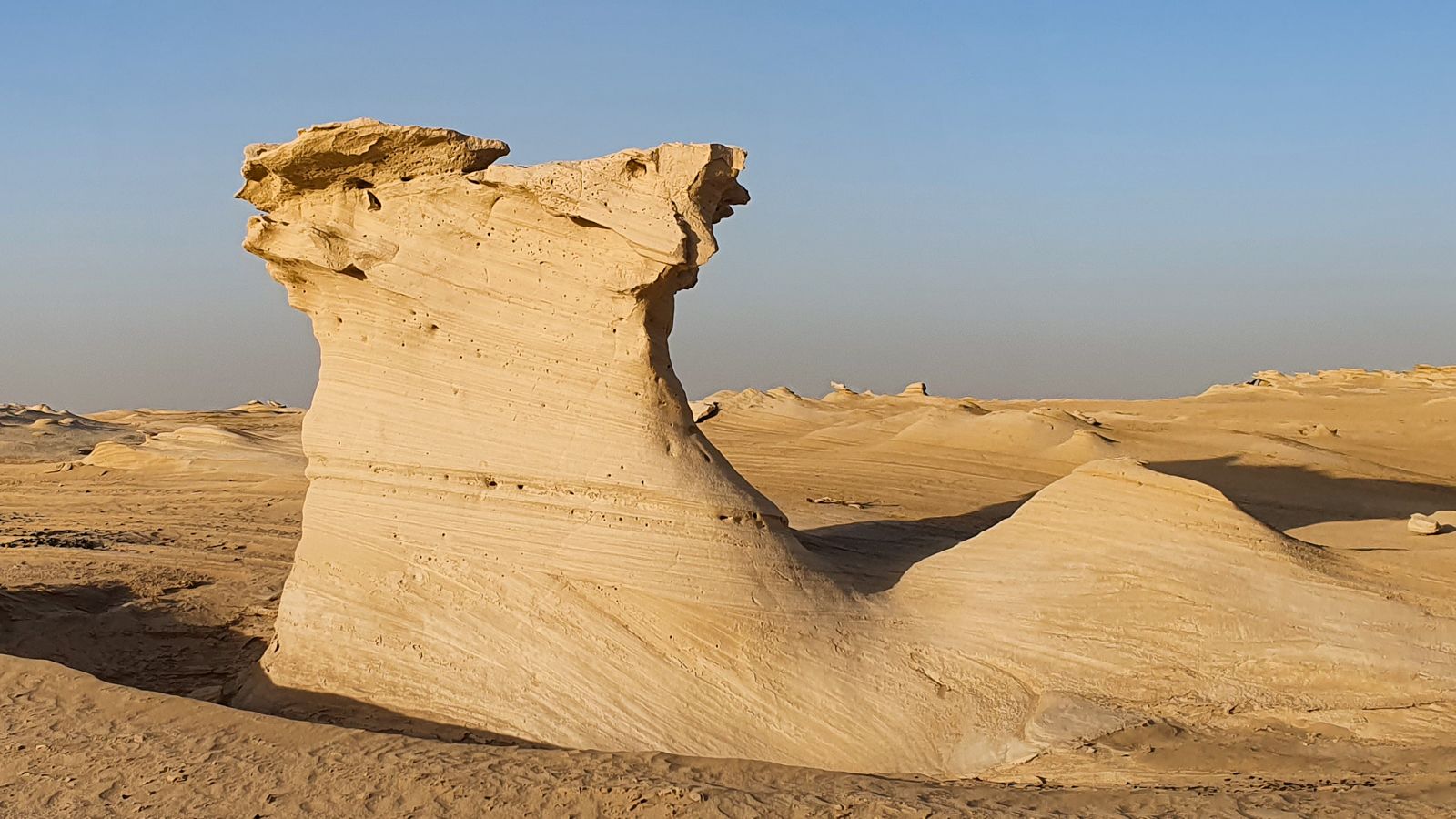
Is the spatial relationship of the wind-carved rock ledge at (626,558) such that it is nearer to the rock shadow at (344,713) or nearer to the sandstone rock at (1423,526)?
the rock shadow at (344,713)

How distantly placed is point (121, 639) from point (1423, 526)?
27.9ft

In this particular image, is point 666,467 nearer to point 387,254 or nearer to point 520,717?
point 520,717

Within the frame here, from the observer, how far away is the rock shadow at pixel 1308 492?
1212 cm

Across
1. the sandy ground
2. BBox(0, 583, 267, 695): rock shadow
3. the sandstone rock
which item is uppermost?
the sandstone rock

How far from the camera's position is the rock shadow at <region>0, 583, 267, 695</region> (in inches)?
287

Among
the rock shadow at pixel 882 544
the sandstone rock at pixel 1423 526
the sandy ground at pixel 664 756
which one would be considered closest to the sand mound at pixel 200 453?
the sandy ground at pixel 664 756

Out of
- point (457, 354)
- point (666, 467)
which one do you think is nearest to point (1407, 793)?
point (666, 467)

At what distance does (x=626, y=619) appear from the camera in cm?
581

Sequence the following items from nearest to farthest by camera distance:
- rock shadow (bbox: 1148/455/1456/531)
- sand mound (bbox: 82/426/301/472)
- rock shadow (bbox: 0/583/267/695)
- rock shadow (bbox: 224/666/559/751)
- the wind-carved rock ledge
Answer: the wind-carved rock ledge < rock shadow (bbox: 224/666/559/751) < rock shadow (bbox: 0/583/267/695) < rock shadow (bbox: 1148/455/1456/531) < sand mound (bbox: 82/426/301/472)

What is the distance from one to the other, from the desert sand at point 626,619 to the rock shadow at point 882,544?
0.09 m

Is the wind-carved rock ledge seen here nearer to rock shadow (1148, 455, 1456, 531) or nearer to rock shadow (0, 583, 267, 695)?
rock shadow (0, 583, 267, 695)

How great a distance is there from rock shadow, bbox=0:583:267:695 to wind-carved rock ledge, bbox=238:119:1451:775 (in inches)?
44.6

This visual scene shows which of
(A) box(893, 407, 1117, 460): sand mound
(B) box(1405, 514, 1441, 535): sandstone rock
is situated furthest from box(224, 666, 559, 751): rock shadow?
(A) box(893, 407, 1117, 460): sand mound

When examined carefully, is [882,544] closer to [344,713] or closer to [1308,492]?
[344,713]
